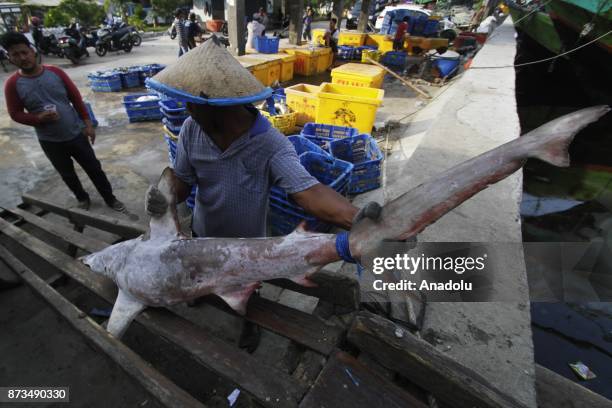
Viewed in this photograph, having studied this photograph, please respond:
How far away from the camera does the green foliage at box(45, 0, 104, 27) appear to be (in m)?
19.5

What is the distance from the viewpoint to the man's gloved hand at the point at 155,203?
1.58 meters

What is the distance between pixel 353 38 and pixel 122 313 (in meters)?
17.3

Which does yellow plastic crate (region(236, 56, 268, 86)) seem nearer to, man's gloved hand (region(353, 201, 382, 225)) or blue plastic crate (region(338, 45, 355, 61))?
blue plastic crate (region(338, 45, 355, 61))

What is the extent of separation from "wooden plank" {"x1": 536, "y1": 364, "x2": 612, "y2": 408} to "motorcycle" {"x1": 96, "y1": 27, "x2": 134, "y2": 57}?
60.6ft

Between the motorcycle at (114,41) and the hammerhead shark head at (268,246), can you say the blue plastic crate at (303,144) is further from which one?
the motorcycle at (114,41)

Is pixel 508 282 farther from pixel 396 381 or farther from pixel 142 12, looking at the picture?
pixel 142 12

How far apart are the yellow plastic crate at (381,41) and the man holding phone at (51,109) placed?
1546 cm

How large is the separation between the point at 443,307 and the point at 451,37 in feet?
70.6

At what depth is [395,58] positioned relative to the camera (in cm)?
1327

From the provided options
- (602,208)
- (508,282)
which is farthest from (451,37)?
(508,282)

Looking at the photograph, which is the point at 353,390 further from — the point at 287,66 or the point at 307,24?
the point at 307,24

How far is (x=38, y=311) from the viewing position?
284 centimetres

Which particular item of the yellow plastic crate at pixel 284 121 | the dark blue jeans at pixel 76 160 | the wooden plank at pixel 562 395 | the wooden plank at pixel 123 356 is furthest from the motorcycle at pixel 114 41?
the wooden plank at pixel 562 395

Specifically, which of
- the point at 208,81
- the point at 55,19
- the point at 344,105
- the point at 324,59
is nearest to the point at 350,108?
the point at 344,105
